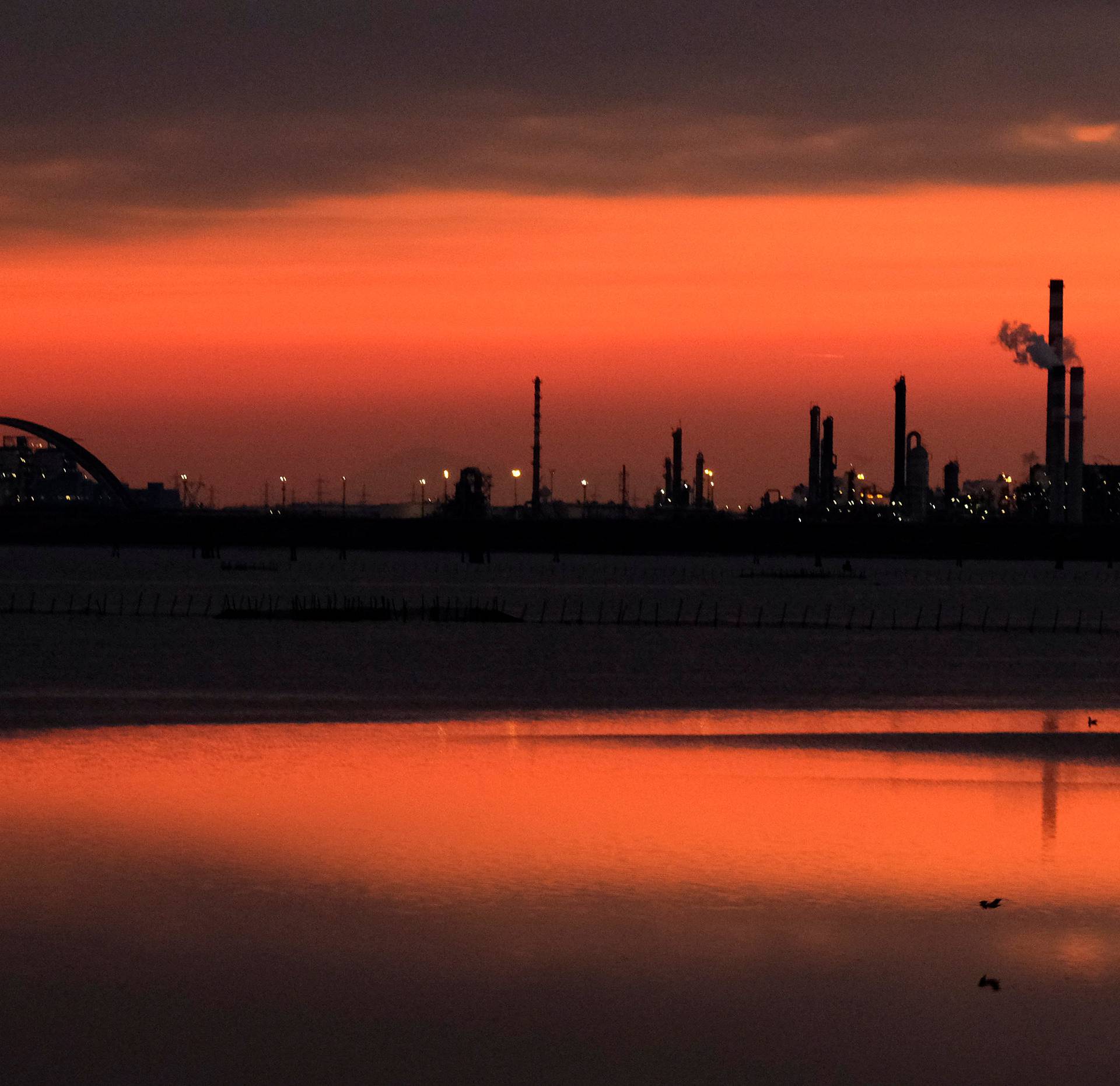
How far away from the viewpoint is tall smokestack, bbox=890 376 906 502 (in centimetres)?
19312

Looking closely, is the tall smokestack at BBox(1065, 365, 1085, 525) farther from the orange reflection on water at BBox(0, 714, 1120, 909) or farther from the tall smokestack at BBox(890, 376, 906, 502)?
the orange reflection on water at BBox(0, 714, 1120, 909)

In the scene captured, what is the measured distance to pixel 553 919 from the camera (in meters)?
18.9

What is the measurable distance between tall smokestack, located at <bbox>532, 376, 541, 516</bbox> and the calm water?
146m

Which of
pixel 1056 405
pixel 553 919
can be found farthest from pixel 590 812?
pixel 1056 405

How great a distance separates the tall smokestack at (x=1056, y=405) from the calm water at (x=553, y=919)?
5244 inches

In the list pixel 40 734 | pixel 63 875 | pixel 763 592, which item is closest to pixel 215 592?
pixel 763 592

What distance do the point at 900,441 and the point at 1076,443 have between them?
33780 millimetres

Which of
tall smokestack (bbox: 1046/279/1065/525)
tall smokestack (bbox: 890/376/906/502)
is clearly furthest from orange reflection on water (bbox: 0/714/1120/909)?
tall smokestack (bbox: 890/376/906/502)

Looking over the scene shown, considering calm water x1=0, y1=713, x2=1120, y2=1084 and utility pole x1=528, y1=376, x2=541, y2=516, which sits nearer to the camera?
calm water x1=0, y1=713, x2=1120, y2=1084

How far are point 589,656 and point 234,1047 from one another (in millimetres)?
50714

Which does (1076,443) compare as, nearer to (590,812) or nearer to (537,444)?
(537,444)

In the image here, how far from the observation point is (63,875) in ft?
67.9

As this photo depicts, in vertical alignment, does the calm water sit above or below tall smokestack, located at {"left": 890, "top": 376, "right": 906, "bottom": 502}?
below

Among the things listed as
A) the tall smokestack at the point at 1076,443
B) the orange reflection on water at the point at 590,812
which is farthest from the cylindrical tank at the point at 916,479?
the orange reflection on water at the point at 590,812
